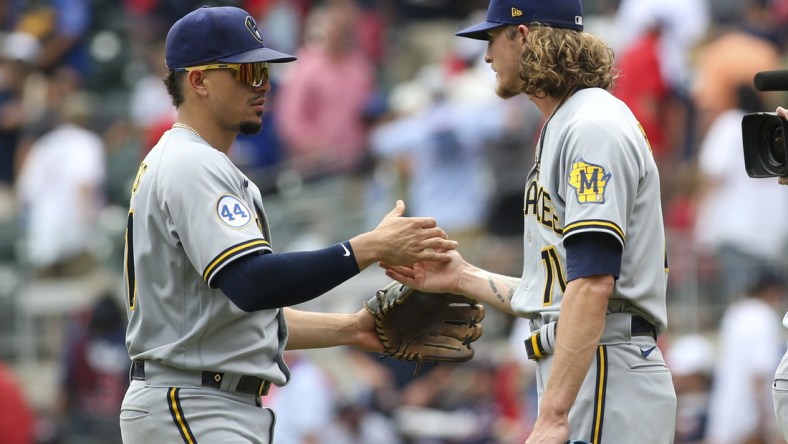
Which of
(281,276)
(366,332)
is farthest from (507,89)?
(366,332)

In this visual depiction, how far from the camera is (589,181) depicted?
4.59 meters

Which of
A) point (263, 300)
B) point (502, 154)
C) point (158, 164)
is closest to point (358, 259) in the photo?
point (263, 300)

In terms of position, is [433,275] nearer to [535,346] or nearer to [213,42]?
[535,346]

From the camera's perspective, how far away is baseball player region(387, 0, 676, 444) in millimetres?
4535

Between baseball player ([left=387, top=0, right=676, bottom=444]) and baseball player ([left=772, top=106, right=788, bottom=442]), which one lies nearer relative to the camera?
baseball player ([left=387, top=0, right=676, bottom=444])

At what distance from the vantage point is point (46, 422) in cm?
1291

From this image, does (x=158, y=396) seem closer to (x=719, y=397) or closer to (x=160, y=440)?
(x=160, y=440)

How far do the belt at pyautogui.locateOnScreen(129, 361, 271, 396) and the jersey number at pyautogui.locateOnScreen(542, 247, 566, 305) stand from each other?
975 mm

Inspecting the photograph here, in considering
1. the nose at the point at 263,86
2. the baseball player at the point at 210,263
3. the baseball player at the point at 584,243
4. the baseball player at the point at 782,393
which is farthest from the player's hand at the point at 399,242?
the baseball player at the point at 782,393

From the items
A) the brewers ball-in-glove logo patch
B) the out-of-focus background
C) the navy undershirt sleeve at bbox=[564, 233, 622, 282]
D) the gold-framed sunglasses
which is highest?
the gold-framed sunglasses

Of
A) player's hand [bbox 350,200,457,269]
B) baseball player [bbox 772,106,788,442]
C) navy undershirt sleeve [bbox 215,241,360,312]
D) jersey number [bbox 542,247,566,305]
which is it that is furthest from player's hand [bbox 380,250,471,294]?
baseball player [bbox 772,106,788,442]

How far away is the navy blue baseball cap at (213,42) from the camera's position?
500cm

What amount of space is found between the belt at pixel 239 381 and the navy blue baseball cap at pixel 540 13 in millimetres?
1390

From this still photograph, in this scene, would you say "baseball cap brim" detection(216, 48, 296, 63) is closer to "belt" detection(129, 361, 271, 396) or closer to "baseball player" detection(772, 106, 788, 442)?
"belt" detection(129, 361, 271, 396)
